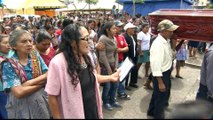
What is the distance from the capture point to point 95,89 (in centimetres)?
225

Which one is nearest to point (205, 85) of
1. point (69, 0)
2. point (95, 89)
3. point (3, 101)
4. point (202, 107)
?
point (95, 89)

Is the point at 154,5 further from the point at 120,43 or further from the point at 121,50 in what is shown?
the point at 121,50

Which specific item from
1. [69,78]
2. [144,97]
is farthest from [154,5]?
[69,78]

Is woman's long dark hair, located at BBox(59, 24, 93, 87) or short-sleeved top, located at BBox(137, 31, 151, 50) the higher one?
woman's long dark hair, located at BBox(59, 24, 93, 87)

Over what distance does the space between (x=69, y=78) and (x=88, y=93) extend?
0.28 meters

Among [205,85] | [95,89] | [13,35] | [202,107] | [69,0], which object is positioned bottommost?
[205,85]

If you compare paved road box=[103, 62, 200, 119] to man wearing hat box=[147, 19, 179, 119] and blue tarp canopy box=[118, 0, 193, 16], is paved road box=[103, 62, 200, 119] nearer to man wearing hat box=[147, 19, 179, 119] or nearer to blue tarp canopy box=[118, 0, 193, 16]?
man wearing hat box=[147, 19, 179, 119]

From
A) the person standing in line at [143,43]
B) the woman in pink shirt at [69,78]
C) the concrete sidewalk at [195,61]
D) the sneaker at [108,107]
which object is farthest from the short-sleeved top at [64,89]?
the concrete sidewalk at [195,61]

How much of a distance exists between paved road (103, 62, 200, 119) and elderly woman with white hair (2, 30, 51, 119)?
2164 millimetres

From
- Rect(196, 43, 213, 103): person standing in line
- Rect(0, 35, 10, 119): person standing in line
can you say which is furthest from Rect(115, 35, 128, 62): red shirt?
Rect(0, 35, 10, 119): person standing in line

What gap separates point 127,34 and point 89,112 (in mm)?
3494

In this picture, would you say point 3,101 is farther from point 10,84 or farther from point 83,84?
point 83,84

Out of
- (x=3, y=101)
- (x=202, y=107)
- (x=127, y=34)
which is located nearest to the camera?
(x=202, y=107)

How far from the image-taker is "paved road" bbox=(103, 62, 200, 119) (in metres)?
4.53
